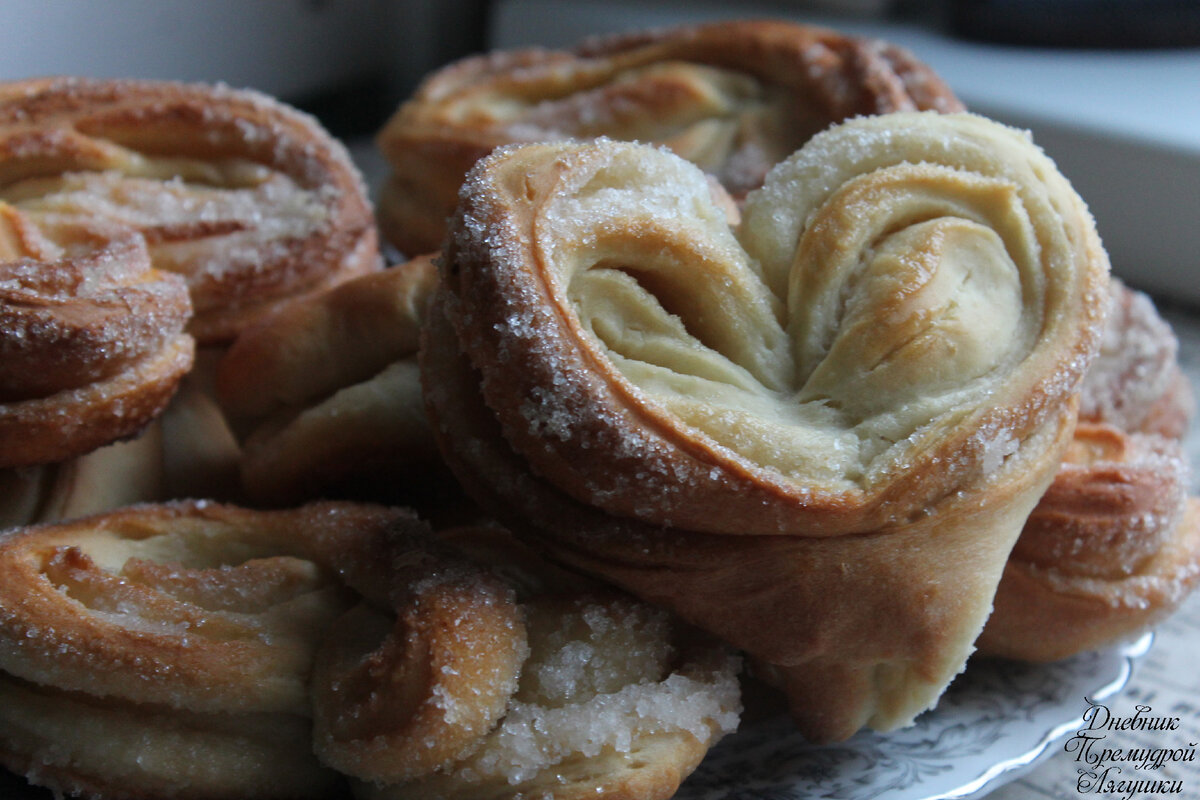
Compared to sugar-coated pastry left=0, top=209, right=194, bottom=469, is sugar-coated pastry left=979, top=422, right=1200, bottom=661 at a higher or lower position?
lower

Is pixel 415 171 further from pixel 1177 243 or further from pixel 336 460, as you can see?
pixel 1177 243

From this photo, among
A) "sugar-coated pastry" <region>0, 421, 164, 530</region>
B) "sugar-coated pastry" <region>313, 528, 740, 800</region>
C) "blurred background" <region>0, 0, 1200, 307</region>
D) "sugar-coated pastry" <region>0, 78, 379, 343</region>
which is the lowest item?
"blurred background" <region>0, 0, 1200, 307</region>

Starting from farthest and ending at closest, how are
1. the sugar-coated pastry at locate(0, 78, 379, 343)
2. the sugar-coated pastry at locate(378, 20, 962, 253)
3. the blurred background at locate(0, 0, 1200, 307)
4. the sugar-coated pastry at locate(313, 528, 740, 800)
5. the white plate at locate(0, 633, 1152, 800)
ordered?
the blurred background at locate(0, 0, 1200, 307), the sugar-coated pastry at locate(378, 20, 962, 253), the sugar-coated pastry at locate(0, 78, 379, 343), the white plate at locate(0, 633, 1152, 800), the sugar-coated pastry at locate(313, 528, 740, 800)

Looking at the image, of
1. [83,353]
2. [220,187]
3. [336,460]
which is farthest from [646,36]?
[83,353]

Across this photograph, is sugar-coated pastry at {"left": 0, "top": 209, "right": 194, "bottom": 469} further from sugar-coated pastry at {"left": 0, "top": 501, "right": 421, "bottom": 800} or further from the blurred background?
the blurred background

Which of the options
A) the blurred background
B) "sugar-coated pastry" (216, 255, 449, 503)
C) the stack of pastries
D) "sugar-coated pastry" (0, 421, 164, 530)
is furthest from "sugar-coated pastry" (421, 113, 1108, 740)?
the blurred background

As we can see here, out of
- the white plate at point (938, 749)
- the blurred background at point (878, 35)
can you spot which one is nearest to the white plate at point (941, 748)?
the white plate at point (938, 749)
